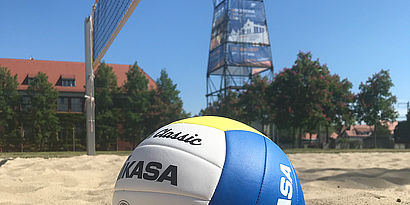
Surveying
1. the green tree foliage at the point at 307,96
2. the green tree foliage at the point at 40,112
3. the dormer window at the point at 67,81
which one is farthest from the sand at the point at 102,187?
the dormer window at the point at 67,81

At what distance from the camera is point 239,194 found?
5.84 ft

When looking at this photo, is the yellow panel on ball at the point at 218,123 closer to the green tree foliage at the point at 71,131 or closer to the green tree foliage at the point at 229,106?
the green tree foliage at the point at 229,106

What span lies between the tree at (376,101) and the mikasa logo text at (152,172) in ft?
87.4

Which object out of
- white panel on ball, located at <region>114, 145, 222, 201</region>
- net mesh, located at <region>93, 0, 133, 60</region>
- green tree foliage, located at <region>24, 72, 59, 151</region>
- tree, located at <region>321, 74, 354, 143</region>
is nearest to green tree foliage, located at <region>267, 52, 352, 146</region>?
tree, located at <region>321, 74, 354, 143</region>

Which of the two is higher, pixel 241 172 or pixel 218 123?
pixel 218 123

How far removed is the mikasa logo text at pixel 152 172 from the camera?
6.10 feet

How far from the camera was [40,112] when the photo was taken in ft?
80.2

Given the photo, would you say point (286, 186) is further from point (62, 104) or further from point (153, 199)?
point (62, 104)

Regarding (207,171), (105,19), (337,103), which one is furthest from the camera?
(337,103)

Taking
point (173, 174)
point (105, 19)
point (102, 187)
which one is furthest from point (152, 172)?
point (105, 19)

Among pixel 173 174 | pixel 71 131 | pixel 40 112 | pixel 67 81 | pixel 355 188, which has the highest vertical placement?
pixel 67 81

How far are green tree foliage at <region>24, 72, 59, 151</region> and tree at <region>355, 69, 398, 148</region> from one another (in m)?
23.7

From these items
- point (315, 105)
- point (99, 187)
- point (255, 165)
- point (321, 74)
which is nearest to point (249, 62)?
point (321, 74)

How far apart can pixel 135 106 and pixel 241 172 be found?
2544cm
